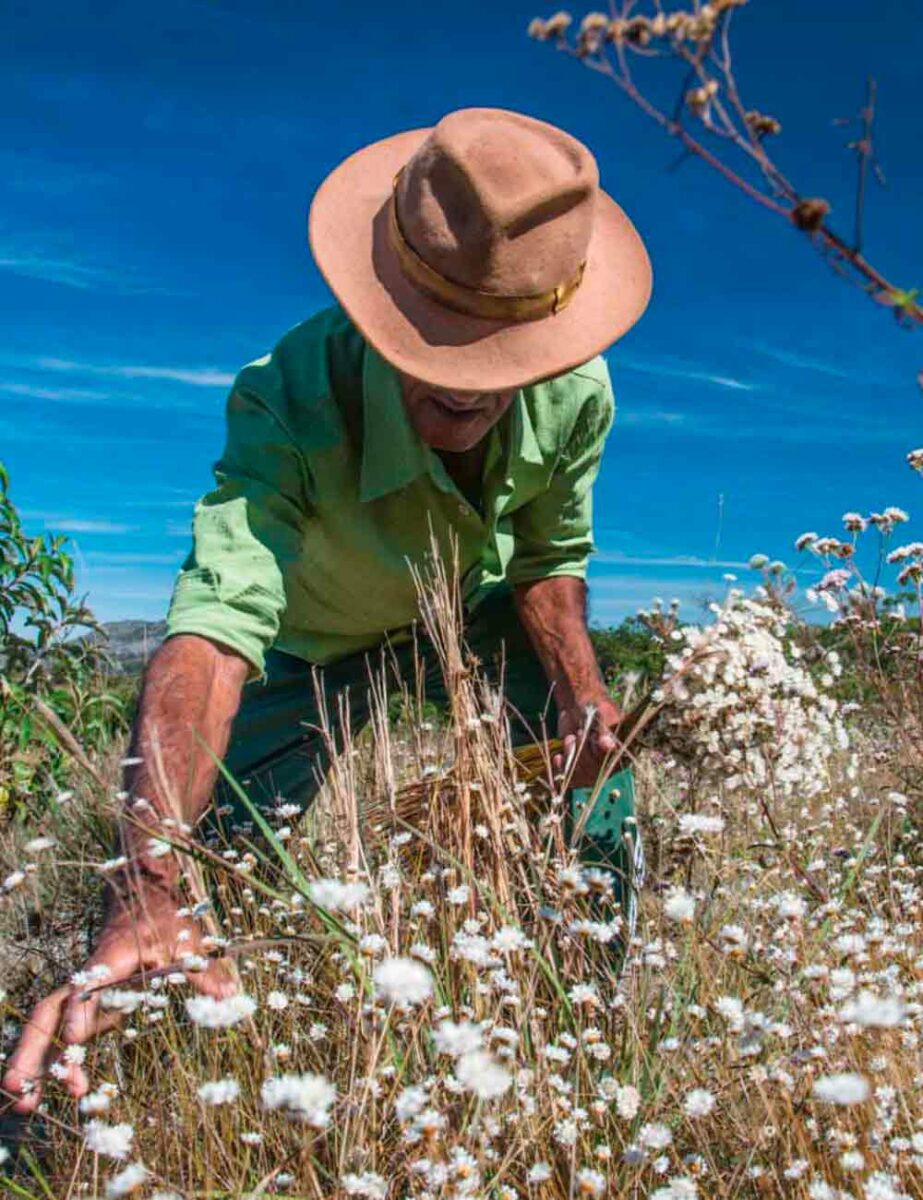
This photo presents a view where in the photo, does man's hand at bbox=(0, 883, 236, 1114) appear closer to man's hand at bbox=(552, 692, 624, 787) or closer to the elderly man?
the elderly man

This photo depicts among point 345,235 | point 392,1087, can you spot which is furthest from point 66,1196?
point 345,235

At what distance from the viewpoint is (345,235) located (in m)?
3.16

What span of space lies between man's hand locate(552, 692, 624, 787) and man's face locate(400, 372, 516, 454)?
2.80ft

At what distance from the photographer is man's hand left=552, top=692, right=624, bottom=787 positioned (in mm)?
2924

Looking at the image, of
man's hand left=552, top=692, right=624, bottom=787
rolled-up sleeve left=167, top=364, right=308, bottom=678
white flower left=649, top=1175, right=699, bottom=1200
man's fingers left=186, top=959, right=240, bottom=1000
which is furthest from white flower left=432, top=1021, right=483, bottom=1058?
rolled-up sleeve left=167, top=364, right=308, bottom=678

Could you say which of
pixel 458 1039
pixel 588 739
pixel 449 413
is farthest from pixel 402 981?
pixel 449 413

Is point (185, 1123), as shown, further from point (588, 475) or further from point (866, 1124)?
point (588, 475)

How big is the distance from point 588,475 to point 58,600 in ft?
8.33

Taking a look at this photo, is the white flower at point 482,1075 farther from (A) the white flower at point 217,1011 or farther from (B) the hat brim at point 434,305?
(B) the hat brim at point 434,305

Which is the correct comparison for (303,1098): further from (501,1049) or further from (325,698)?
(325,698)

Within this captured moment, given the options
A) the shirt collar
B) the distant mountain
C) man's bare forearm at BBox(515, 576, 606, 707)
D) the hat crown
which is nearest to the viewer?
the hat crown

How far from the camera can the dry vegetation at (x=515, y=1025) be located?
1692mm

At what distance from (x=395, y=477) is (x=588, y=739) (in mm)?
968

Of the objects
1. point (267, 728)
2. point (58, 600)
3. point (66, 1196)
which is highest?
point (58, 600)
